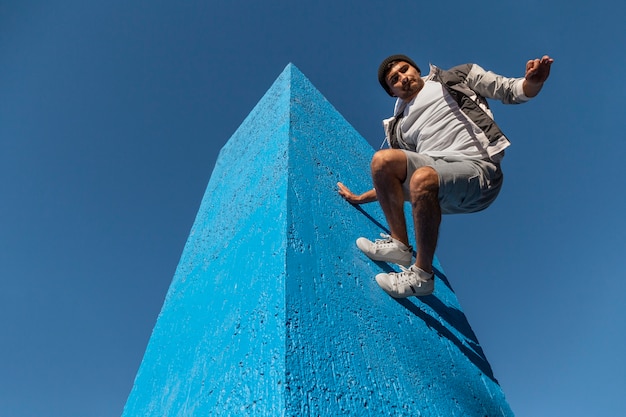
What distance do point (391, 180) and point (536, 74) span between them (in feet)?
2.25

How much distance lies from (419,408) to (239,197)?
1318mm

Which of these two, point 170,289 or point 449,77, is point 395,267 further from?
point 170,289

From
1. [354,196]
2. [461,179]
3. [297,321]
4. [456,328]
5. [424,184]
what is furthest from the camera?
[354,196]

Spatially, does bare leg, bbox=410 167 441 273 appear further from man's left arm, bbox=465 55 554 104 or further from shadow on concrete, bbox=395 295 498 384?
man's left arm, bbox=465 55 554 104

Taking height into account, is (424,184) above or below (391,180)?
below

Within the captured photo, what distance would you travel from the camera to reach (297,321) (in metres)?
1.07

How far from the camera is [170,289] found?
224 cm

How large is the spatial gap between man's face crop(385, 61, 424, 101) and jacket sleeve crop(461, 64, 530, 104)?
9.4 inches

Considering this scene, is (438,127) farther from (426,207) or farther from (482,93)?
(426,207)

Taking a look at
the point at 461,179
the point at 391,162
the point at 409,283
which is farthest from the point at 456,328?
the point at 391,162

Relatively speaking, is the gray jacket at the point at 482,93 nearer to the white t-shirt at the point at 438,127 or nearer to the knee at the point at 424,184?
the white t-shirt at the point at 438,127

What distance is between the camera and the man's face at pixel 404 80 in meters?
1.94

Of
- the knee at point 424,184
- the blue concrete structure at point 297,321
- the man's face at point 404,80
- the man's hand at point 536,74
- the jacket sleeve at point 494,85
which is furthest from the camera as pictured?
the man's face at point 404,80

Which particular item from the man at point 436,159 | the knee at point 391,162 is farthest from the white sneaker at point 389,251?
the knee at point 391,162
